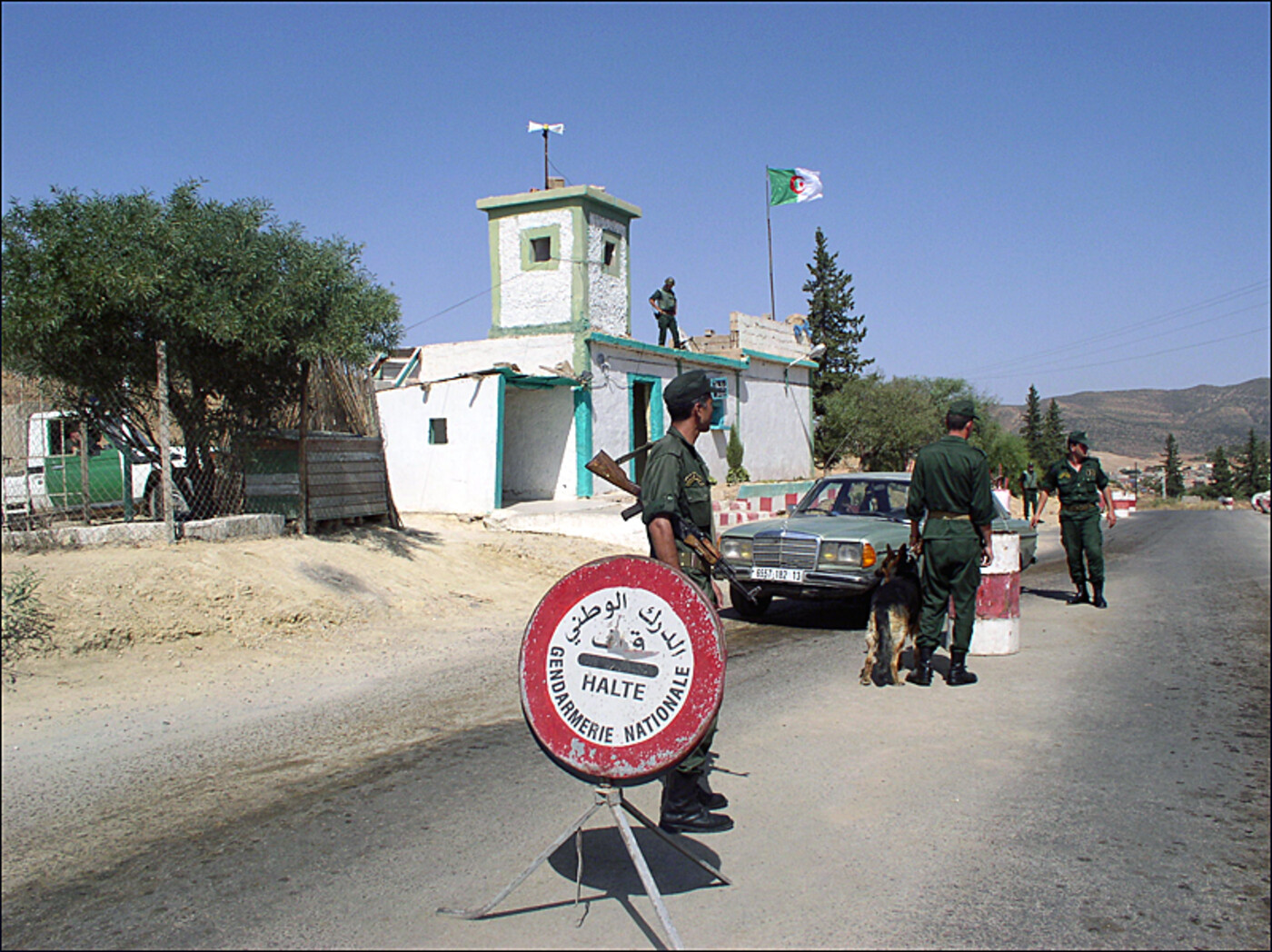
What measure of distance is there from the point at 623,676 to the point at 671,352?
61.3 ft

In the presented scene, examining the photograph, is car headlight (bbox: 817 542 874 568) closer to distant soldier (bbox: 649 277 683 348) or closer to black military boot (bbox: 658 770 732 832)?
black military boot (bbox: 658 770 732 832)

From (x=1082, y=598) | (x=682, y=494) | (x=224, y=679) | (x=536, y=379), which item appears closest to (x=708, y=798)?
(x=682, y=494)

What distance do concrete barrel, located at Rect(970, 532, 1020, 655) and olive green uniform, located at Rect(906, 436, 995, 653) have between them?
1.04 meters

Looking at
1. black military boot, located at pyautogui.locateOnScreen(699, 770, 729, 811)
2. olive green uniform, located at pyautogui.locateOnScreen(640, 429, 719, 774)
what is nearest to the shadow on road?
black military boot, located at pyautogui.locateOnScreen(699, 770, 729, 811)

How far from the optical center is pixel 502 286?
20359 mm

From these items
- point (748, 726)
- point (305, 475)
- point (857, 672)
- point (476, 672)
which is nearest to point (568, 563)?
point (305, 475)

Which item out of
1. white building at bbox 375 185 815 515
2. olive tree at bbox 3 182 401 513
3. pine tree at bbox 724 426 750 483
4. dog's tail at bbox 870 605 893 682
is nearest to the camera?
dog's tail at bbox 870 605 893 682

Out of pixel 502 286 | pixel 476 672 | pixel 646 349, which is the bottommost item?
pixel 476 672

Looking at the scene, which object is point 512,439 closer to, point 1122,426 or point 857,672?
point 857,672

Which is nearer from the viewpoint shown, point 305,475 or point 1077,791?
point 1077,791

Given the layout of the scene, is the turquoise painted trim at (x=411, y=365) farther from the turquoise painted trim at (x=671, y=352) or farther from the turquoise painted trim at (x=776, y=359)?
the turquoise painted trim at (x=776, y=359)

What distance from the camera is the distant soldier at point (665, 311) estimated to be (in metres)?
21.7

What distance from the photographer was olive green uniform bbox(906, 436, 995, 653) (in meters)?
6.48

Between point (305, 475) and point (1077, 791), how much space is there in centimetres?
900
